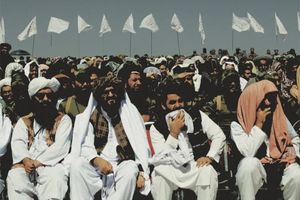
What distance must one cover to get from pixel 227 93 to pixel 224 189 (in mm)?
1553

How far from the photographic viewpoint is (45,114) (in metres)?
5.37

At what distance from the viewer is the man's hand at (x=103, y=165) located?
5.06m

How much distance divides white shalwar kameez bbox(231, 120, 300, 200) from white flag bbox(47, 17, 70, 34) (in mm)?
16935

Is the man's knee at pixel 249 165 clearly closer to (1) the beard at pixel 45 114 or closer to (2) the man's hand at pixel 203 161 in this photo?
(2) the man's hand at pixel 203 161

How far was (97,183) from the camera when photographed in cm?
513

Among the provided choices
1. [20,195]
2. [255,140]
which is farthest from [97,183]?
[255,140]

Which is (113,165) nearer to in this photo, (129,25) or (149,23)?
(149,23)

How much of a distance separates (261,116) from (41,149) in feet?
7.55

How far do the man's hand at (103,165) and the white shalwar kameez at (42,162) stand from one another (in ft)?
1.10

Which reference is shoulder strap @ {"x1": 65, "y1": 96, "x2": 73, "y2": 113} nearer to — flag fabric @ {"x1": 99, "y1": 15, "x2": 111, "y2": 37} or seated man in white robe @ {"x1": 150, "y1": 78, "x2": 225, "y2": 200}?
seated man in white robe @ {"x1": 150, "y1": 78, "x2": 225, "y2": 200}

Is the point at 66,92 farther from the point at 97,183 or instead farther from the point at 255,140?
the point at 255,140

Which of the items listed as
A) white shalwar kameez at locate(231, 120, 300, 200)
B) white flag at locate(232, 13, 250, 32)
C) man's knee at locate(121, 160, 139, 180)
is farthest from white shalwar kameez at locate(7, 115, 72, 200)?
white flag at locate(232, 13, 250, 32)

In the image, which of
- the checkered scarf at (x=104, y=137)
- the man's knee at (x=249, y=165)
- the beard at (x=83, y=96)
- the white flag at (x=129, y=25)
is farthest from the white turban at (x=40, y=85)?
the white flag at (x=129, y=25)

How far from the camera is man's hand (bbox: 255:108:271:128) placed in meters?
5.41
